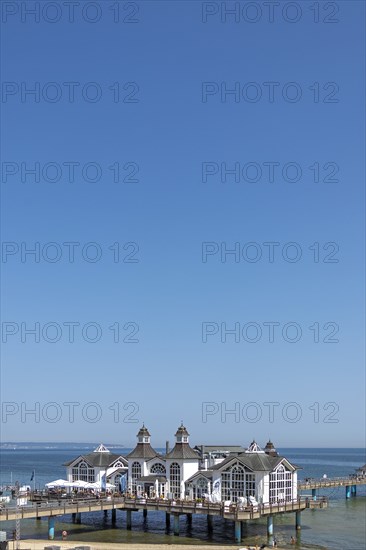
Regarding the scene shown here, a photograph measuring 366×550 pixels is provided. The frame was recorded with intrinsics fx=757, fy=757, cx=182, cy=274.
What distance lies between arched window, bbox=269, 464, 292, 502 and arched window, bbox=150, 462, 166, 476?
1229 centimetres

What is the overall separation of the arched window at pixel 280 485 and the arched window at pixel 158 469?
40.3 ft

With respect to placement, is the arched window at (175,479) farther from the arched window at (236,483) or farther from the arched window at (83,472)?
the arched window at (83,472)

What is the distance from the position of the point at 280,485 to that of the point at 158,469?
13.1 metres

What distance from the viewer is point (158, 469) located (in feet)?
241

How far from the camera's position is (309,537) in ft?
209

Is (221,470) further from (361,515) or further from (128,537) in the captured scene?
(361,515)

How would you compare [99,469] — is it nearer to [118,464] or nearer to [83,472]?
[83,472]

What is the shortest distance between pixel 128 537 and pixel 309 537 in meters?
15.2

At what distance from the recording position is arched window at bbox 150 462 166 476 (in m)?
73.0

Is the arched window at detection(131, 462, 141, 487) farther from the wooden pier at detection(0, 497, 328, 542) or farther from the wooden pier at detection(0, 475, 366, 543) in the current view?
the wooden pier at detection(0, 497, 328, 542)

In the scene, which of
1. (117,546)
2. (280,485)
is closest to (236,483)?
(280,485)

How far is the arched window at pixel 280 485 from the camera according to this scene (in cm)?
6488

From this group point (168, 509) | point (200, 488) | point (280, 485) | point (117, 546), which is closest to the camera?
point (117, 546)

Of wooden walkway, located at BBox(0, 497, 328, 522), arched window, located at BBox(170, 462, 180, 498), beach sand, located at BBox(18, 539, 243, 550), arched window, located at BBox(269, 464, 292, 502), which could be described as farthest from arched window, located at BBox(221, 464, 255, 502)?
beach sand, located at BBox(18, 539, 243, 550)
